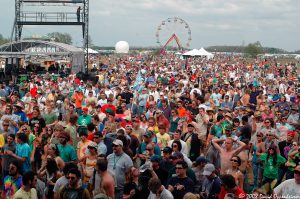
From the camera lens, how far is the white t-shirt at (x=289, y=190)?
22.0 ft

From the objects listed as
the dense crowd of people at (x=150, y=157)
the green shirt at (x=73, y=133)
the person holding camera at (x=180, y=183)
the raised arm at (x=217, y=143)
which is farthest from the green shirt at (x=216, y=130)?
the person holding camera at (x=180, y=183)

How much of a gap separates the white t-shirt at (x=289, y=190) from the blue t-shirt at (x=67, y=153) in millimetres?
3283

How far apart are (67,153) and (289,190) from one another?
140 inches

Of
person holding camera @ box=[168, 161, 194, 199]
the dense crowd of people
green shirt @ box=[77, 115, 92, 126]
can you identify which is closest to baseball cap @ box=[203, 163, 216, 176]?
the dense crowd of people

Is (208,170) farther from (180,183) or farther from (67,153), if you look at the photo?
(67,153)

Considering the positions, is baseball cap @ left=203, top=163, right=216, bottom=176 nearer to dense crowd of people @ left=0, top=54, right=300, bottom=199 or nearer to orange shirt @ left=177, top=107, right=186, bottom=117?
dense crowd of people @ left=0, top=54, right=300, bottom=199

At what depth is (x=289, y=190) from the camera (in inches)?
266

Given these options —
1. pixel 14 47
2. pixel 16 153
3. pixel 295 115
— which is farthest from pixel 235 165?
pixel 14 47

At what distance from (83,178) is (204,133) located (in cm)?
403

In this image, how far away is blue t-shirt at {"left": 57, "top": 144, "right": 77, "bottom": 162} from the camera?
837 centimetres

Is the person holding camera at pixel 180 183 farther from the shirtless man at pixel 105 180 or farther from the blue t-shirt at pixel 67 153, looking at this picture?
the blue t-shirt at pixel 67 153

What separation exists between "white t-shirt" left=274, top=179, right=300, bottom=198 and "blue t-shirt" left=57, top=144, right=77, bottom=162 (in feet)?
10.8

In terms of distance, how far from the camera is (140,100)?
653 inches

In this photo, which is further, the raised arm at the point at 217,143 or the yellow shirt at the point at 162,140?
the yellow shirt at the point at 162,140
